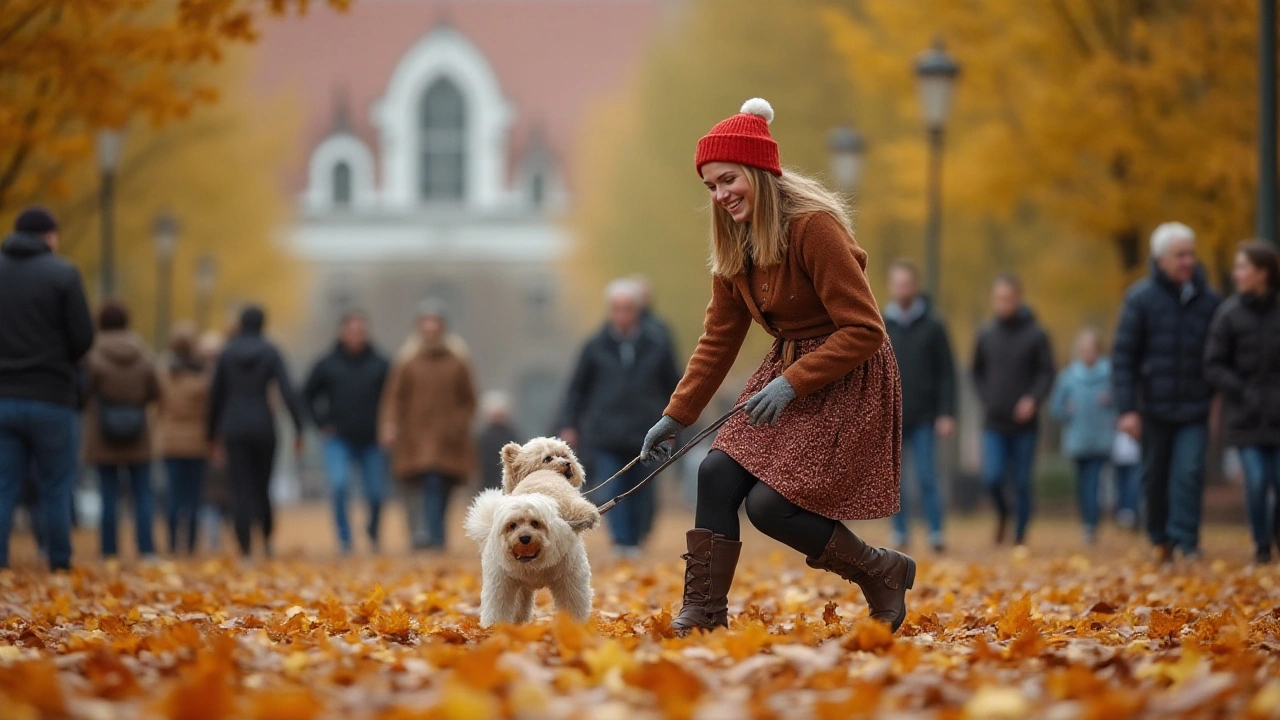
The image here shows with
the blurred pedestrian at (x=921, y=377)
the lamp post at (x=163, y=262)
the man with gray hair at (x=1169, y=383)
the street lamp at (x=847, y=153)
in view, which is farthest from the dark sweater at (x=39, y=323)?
the lamp post at (x=163, y=262)

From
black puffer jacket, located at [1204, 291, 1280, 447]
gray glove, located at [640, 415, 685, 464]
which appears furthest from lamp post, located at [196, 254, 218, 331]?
gray glove, located at [640, 415, 685, 464]

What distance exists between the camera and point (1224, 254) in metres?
19.4

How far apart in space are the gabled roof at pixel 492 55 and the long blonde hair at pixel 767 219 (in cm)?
6059

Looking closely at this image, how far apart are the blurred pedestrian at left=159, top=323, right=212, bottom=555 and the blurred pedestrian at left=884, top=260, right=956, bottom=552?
19.9 feet

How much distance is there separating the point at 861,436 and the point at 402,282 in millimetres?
60441

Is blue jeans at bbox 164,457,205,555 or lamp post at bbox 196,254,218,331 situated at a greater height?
lamp post at bbox 196,254,218,331

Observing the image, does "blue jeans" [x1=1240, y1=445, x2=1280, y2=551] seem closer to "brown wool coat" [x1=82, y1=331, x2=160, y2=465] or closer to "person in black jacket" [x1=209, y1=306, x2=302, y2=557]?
"person in black jacket" [x1=209, y1=306, x2=302, y2=557]

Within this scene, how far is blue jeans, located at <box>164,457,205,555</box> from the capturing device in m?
15.5

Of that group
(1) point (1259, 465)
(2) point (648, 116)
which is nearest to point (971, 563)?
(1) point (1259, 465)

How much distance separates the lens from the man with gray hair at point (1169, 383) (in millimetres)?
11016

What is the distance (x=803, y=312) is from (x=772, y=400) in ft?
1.54

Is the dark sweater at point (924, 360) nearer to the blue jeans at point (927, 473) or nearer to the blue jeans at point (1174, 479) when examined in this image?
the blue jeans at point (927, 473)

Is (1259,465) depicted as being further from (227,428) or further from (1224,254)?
(1224,254)

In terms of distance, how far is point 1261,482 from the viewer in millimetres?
10602
